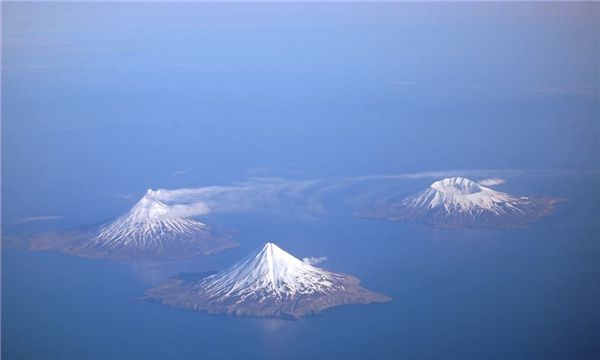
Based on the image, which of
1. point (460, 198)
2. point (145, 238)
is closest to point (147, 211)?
point (145, 238)

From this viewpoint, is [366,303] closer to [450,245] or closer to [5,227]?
[450,245]

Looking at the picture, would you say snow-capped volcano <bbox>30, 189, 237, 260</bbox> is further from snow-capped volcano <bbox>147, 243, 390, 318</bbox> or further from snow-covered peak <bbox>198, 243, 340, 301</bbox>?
snow-covered peak <bbox>198, 243, 340, 301</bbox>

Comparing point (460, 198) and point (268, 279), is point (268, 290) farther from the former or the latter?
point (460, 198)

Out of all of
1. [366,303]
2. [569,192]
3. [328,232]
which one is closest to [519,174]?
[569,192]

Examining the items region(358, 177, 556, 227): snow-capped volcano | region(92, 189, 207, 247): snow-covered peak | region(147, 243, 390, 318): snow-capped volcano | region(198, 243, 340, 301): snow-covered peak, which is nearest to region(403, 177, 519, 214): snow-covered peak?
region(358, 177, 556, 227): snow-capped volcano

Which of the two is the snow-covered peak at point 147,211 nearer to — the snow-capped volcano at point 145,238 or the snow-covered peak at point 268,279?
the snow-capped volcano at point 145,238
